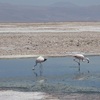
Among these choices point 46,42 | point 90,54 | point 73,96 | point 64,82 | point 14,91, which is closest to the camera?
point 73,96

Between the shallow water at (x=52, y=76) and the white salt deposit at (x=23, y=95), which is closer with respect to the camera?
the white salt deposit at (x=23, y=95)

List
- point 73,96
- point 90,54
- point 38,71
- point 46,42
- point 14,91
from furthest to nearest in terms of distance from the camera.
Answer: point 46,42 < point 90,54 < point 38,71 < point 14,91 < point 73,96

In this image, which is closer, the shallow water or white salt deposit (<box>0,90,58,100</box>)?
white salt deposit (<box>0,90,58,100</box>)

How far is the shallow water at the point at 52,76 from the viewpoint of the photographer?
17.8m

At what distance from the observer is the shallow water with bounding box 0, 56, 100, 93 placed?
17.8 meters

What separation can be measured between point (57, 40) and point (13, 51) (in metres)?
8.68

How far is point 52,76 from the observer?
20266 millimetres

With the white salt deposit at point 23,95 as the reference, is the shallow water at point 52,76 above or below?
below

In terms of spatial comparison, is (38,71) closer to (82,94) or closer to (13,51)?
(82,94)

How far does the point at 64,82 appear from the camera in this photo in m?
18.8

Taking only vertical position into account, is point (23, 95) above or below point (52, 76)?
above

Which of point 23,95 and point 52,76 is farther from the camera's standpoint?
point 52,76

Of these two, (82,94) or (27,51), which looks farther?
(27,51)

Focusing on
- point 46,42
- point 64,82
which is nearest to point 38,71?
point 64,82
